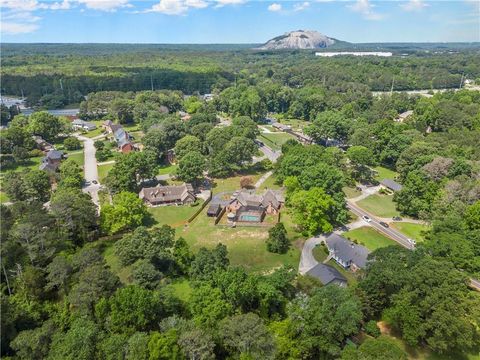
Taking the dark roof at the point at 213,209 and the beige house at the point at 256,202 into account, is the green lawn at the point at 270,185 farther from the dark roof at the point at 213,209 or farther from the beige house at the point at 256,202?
the dark roof at the point at 213,209

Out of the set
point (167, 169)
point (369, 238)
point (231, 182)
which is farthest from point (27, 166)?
point (369, 238)

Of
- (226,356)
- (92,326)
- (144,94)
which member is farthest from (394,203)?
(144,94)

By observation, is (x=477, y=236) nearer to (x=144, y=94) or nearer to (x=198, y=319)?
(x=198, y=319)

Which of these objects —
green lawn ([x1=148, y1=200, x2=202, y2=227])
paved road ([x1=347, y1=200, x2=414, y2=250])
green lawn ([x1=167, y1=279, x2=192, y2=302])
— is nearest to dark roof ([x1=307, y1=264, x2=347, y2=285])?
green lawn ([x1=167, y1=279, x2=192, y2=302])

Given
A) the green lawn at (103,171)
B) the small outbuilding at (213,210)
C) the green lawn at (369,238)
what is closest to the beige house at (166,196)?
the small outbuilding at (213,210)

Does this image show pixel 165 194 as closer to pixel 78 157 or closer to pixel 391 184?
pixel 78 157

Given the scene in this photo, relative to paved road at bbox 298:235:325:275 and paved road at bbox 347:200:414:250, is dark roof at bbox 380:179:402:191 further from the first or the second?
paved road at bbox 298:235:325:275

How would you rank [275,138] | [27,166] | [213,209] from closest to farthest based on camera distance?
[213,209]
[27,166]
[275,138]
